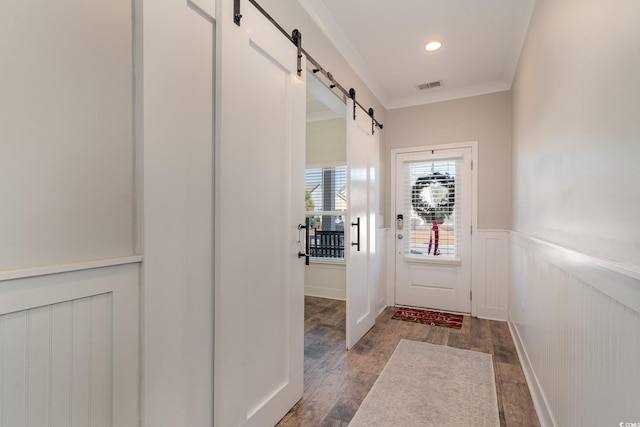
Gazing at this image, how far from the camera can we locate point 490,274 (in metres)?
3.66

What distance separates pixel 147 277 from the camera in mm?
1077

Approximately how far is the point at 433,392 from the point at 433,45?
288cm

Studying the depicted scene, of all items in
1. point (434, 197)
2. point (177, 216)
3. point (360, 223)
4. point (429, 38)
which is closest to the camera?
point (177, 216)

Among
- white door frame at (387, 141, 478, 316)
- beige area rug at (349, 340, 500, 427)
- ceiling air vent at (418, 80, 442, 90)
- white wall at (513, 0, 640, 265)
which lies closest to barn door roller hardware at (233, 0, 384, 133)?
ceiling air vent at (418, 80, 442, 90)

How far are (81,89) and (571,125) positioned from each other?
6.36 ft

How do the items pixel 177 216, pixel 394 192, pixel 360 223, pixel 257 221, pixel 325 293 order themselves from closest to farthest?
pixel 177 216 → pixel 257 221 → pixel 360 223 → pixel 394 192 → pixel 325 293

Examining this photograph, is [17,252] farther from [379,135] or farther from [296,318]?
[379,135]

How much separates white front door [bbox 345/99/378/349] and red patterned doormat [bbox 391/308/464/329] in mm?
447

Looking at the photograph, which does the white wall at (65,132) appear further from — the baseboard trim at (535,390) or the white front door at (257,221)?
the baseboard trim at (535,390)

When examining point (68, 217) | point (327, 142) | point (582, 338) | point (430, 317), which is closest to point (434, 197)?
point (430, 317)

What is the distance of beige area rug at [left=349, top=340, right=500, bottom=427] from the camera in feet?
5.97

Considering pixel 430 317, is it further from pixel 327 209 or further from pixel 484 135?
pixel 484 135

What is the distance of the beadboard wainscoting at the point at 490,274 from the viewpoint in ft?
11.7

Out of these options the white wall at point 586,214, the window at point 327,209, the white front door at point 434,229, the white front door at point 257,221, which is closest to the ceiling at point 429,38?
the white wall at point 586,214
